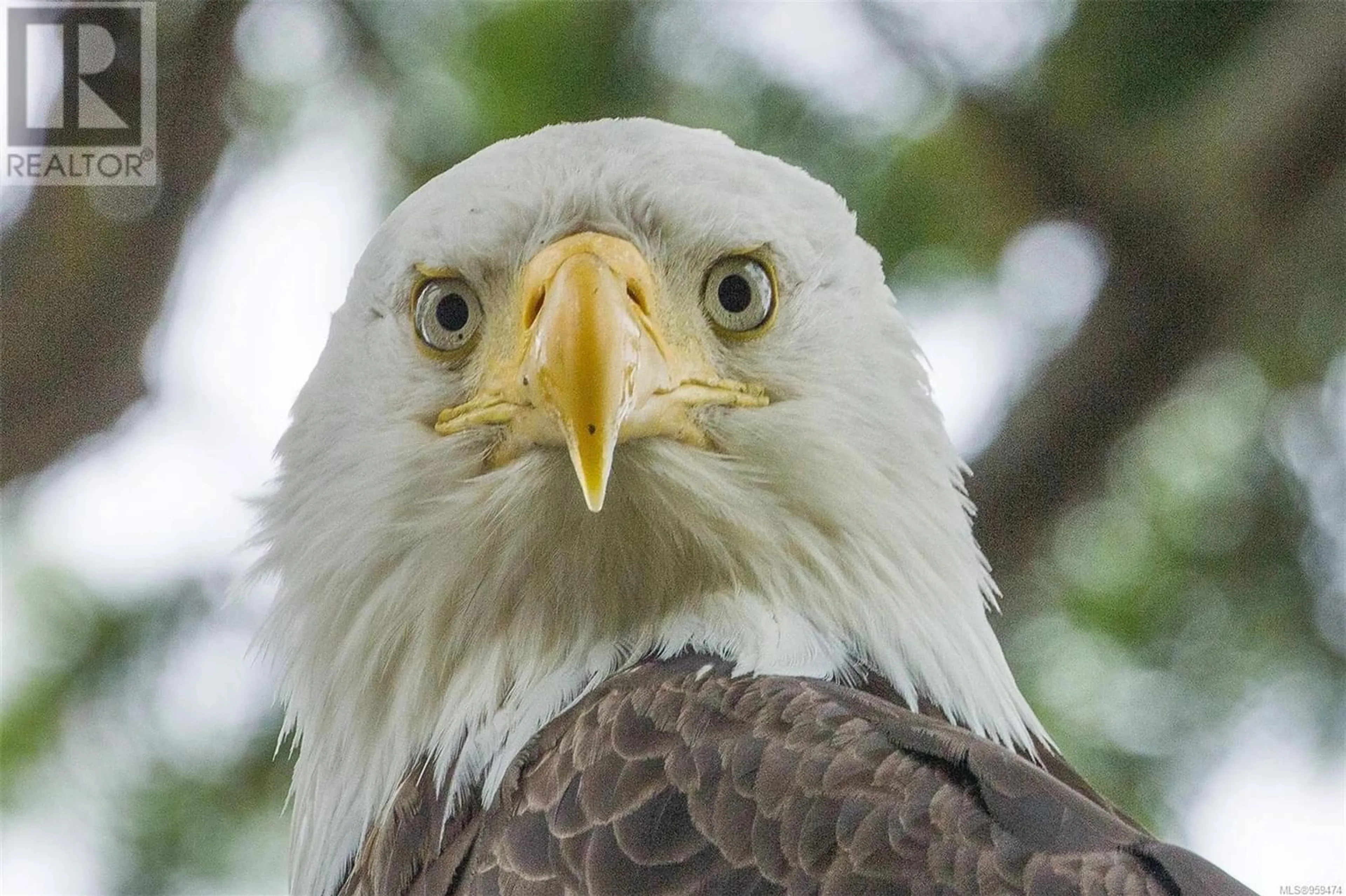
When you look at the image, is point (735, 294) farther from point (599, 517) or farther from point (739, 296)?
point (599, 517)

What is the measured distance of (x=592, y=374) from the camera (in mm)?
2020

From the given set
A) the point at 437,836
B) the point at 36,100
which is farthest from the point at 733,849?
the point at 36,100

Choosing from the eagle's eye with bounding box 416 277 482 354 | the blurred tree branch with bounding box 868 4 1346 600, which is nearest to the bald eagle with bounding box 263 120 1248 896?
the eagle's eye with bounding box 416 277 482 354

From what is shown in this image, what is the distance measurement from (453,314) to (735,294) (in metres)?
0.40

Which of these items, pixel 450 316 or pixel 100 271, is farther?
pixel 100 271

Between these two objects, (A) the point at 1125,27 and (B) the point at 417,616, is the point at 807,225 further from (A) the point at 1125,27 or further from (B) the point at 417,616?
(A) the point at 1125,27

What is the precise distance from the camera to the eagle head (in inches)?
87.5

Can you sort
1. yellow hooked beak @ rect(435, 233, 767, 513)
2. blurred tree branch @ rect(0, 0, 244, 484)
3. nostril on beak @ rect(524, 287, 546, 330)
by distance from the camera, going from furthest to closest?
1. blurred tree branch @ rect(0, 0, 244, 484)
2. nostril on beak @ rect(524, 287, 546, 330)
3. yellow hooked beak @ rect(435, 233, 767, 513)

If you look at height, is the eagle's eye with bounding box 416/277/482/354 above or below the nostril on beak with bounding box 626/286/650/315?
above

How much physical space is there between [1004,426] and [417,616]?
1375 millimetres

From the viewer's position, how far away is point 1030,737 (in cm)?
247

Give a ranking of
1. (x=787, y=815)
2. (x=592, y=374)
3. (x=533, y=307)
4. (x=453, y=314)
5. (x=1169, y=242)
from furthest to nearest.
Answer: (x=1169, y=242) < (x=453, y=314) < (x=533, y=307) < (x=592, y=374) < (x=787, y=815)

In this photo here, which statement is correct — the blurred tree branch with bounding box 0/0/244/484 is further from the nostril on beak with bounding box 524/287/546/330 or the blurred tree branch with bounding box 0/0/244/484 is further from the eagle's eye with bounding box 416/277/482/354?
the nostril on beak with bounding box 524/287/546/330

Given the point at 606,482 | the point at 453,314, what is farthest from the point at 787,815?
the point at 453,314
